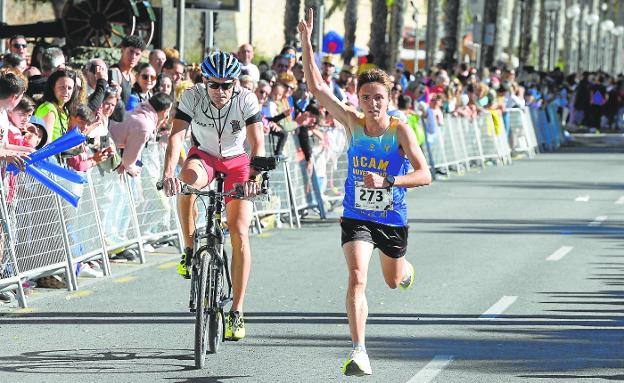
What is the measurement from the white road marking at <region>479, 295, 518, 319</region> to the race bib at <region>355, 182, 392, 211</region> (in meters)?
2.80

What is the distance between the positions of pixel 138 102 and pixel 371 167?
7.50 m

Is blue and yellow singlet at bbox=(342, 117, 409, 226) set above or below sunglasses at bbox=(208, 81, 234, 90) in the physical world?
below

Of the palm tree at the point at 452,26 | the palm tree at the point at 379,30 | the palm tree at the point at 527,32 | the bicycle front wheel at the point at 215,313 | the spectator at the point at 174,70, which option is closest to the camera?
the bicycle front wheel at the point at 215,313

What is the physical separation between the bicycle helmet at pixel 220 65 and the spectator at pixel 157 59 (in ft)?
26.6

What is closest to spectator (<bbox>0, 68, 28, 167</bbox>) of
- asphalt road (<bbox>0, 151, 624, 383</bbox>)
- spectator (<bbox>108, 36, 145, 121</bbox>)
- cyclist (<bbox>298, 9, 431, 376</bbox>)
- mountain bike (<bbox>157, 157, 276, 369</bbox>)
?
asphalt road (<bbox>0, 151, 624, 383</bbox>)

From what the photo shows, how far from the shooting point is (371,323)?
37.7ft

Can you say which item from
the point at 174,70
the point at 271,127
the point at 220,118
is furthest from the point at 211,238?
the point at 271,127

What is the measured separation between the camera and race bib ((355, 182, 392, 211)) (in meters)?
9.29

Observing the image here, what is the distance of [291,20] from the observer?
131ft

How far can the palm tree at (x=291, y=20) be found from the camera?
129ft

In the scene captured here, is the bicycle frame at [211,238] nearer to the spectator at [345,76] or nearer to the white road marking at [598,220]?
the white road marking at [598,220]

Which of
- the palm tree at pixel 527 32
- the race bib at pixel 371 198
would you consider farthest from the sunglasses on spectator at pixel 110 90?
the palm tree at pixel 527 32

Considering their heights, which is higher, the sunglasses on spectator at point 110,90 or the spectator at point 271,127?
the sunglasses on spectator at point 110,90

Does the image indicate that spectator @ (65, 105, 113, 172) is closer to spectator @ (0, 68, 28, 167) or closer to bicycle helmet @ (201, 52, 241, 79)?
spectator @ (0, 68, 28, 167)
